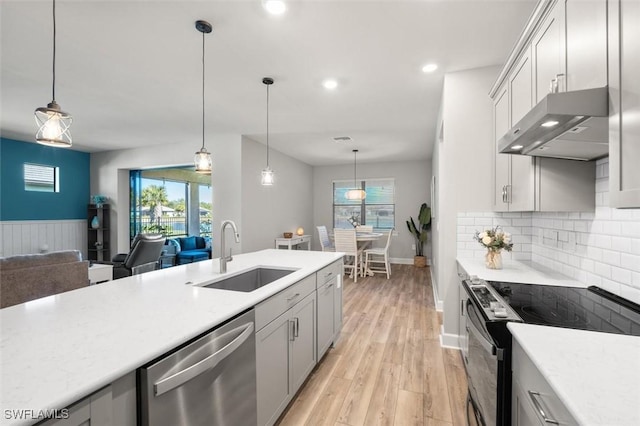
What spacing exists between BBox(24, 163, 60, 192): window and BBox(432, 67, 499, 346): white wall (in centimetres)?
712

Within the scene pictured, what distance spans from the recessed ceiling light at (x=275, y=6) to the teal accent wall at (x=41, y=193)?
19.8ft

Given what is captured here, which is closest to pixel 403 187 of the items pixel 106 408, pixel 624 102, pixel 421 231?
pixel 421 231

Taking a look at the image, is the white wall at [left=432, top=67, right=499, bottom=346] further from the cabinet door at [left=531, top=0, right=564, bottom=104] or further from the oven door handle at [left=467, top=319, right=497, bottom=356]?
the oven door handle at [left=467, top=319, right=497, bottom=356]

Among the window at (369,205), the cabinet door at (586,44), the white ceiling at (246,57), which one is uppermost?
the white ceiling at (246,57)

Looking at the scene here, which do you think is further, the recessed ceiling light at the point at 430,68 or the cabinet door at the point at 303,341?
the recessed ceiling light at the point at 430,68

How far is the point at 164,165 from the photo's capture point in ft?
18.8

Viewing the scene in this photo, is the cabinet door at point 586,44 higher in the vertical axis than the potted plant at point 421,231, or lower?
higher

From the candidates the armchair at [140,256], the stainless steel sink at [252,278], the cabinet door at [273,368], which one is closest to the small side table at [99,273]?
the armchair at [140,256]

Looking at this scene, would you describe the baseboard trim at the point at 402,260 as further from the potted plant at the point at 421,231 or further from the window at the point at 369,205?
the window at the point at 369,205

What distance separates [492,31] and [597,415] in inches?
96.3

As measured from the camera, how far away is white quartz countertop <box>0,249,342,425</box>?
71cm

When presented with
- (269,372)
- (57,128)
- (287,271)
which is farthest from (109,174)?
(269,372)

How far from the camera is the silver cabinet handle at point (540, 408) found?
2.65ft

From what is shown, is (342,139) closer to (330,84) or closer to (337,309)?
(330,84)
